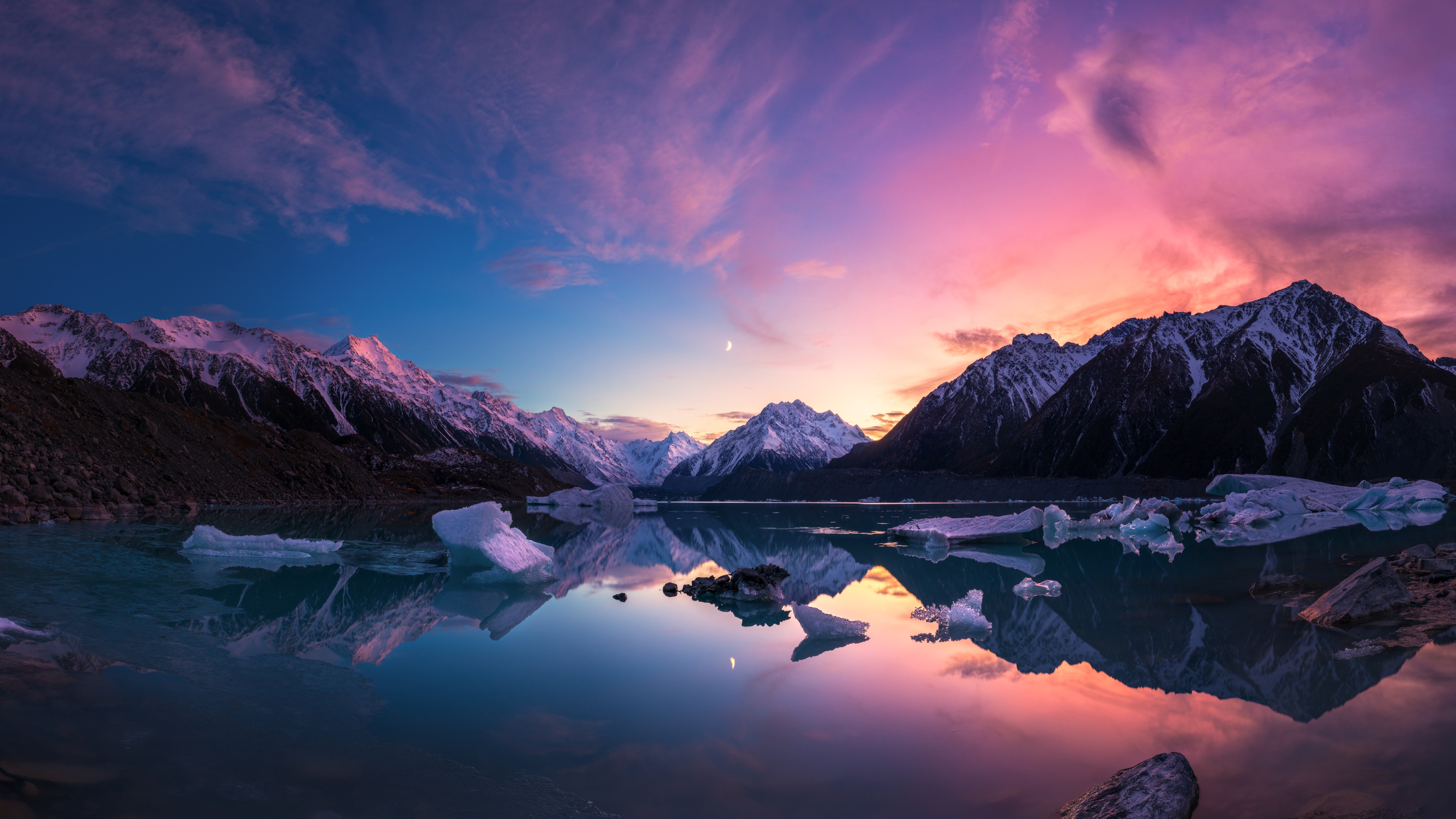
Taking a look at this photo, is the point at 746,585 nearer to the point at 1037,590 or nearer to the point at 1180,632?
the point at 1037,590

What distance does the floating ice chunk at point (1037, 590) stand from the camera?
20625mm

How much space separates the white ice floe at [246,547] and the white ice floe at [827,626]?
76.2 ft

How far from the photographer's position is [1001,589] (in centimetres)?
2241

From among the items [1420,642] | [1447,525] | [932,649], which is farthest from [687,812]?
[1447,525]

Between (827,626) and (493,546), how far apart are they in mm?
13813

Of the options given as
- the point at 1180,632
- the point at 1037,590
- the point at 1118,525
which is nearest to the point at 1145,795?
the point at 1180,632

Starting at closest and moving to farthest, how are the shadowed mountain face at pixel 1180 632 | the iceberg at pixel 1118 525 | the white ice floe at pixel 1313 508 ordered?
the shadowed mountain face at pixel 1180 632, the iceberg at pixel 1118 525, the white ice floe at pixel 1313 508

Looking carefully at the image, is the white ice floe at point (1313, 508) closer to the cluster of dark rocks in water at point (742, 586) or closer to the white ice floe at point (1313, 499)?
the white ice floe at point (1313, 499)

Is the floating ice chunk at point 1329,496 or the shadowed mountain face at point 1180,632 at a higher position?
the floating ice chunk at point 1329,496

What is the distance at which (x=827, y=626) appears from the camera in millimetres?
15672

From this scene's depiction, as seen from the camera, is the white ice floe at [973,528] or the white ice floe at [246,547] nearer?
the white ice floe at [246,547]

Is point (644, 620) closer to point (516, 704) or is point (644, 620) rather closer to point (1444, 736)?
point (516, 704)

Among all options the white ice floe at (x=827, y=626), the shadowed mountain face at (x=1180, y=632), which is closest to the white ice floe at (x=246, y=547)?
the white ice floe at (x=827, y=626)

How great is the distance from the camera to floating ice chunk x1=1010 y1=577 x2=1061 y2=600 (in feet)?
67.7
